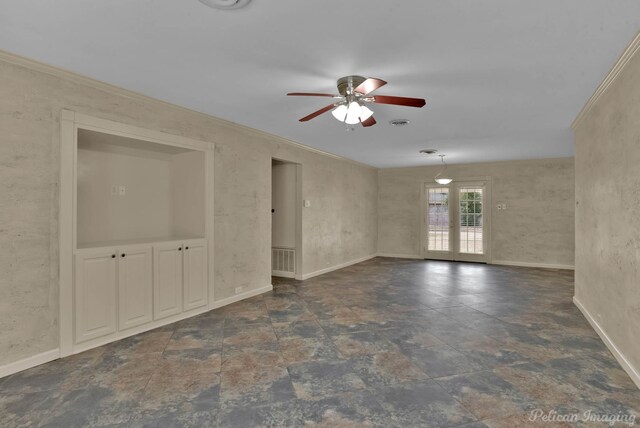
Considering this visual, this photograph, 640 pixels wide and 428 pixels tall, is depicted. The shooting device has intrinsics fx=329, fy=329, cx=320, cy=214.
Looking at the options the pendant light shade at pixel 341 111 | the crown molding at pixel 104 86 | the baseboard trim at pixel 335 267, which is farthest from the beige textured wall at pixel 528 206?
the pendant light shade at pixel 341 111

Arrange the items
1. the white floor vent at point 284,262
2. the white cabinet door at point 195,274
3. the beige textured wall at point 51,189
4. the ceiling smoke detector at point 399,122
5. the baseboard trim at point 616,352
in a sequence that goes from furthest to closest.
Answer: the white floor vent at point 284,262 → the ceiling smoke detector at point 399,122 → the white cabinet door at point 195,274 → the beige textured wall at point 51,189 → the baseboard trim at point 616,352

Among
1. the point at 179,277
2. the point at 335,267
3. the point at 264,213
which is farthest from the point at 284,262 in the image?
the point at 179,277

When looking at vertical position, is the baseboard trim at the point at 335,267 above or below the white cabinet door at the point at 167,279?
below

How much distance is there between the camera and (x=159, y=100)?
139 inches

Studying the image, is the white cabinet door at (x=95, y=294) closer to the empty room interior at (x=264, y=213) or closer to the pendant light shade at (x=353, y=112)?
the empty room interior at (x=264, y=213)

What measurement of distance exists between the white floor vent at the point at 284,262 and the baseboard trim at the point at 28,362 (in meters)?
3.81

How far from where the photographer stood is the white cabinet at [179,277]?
361 cm

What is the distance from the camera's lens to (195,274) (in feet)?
13.1

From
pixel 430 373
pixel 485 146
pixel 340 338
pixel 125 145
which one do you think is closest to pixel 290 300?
pixel 340 338

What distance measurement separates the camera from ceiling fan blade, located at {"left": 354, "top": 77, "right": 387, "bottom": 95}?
94.7 inches

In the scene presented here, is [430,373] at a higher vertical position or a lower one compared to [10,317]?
lower

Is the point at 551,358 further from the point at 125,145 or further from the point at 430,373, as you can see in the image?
the point at 125,145

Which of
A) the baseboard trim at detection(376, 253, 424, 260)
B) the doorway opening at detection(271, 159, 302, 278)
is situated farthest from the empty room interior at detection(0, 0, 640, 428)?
the baseboard trim at detection(376, 253, 424, 260)

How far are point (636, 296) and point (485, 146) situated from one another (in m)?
4.07
